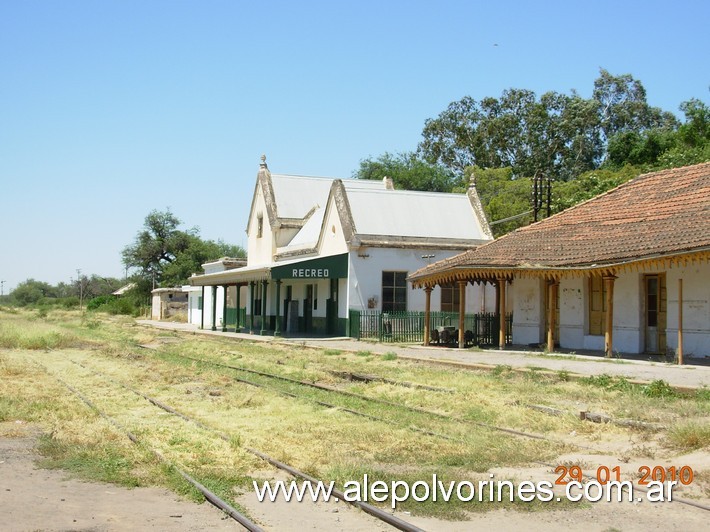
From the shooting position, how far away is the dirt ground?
6.88m

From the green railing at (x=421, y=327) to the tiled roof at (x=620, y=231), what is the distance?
253cm

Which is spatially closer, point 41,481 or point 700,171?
Result: point 41,481

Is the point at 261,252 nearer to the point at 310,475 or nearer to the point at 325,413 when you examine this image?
the point at 325,413

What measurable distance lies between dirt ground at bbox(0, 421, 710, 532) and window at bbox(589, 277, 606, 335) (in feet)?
58.4

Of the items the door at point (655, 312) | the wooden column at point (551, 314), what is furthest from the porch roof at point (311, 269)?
the door at point (655, 312)

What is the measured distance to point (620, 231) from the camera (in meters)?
24.1

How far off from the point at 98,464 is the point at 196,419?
338 cm

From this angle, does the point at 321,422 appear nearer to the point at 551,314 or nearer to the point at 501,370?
the point at 501,370

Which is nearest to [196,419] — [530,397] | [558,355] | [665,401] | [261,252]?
[530,397]

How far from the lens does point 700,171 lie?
25.5m

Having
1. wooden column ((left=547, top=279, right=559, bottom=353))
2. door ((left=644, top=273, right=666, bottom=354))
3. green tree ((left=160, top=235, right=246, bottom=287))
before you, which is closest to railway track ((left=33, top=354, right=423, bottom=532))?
wooden column ((left=547, top=279, right=559, bottom=353))

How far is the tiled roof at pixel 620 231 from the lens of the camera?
2136 cm

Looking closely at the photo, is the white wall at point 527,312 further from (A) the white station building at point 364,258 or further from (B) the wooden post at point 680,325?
(B) the wooden post at point 680,325

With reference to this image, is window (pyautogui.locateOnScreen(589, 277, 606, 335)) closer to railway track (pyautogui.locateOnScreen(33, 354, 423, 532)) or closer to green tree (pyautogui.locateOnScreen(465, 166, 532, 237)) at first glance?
railway track (pyautogui.locateOnScreen(33, 354, 423, 532))
